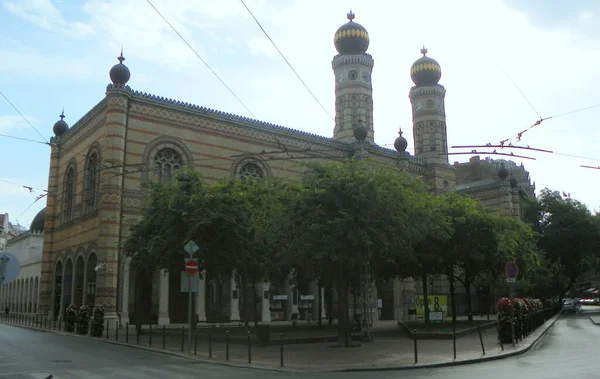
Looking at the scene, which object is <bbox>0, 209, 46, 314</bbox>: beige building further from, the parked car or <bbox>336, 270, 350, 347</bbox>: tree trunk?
the parked car

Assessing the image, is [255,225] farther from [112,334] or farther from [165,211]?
[112,334]

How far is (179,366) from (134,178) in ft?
59.3

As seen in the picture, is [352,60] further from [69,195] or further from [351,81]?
[69,195]

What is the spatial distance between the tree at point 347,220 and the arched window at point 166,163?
14203mm

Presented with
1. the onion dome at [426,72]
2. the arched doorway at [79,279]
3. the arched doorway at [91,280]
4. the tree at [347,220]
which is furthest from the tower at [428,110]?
the tree at [347,220]

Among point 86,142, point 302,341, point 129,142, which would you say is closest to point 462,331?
point 302,341

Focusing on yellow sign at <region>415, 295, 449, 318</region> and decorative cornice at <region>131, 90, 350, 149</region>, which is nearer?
yellow sign at <region>415, 295, 449, 318</region>

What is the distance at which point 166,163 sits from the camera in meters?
32.1

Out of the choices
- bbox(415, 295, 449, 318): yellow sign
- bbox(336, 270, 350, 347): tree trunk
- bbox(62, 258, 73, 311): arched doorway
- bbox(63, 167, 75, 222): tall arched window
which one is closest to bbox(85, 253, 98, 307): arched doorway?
bbox(62, 258, 73, 311): arched doorway

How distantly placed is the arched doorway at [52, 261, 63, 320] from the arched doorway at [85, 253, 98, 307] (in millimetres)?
3955

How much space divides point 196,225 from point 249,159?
14.0 meters

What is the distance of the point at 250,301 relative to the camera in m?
34.5

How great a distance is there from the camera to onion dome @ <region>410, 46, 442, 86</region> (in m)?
52.6

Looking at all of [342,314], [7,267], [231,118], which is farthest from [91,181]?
[7,267]
